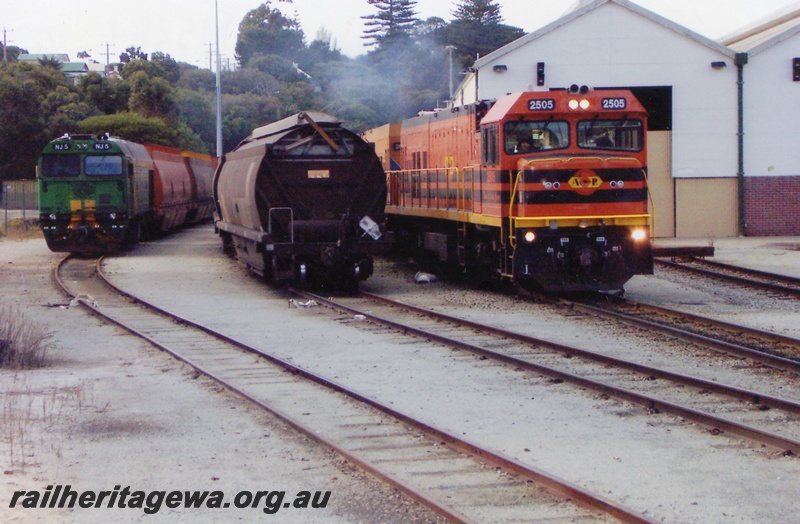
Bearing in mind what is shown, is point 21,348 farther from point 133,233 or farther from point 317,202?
point 133,233

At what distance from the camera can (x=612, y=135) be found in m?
16.6

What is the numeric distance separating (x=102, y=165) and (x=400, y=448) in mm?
22057

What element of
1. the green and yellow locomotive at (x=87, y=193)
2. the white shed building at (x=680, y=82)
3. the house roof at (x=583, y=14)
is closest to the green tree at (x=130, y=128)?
the green and yellow locomotive at (x=87, y=193)

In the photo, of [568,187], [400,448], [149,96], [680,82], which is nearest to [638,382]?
[400,448]

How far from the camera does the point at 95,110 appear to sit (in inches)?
2790

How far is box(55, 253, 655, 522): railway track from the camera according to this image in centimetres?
619

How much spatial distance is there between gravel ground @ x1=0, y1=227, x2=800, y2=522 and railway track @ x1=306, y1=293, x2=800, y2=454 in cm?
18

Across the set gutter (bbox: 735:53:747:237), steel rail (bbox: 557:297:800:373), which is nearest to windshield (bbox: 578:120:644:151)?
steel rail (bbox: 557:297:800:373)

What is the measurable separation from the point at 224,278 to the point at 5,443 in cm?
1406

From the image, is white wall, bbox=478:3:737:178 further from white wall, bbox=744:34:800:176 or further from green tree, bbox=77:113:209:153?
green tree, bbox=77:113:209:153

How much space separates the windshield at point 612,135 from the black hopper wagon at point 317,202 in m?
4.09

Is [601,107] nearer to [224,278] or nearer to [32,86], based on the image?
[224,278]

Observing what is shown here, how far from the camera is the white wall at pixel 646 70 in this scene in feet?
107

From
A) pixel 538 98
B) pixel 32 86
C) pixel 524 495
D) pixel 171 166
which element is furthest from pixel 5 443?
pixel 32 86
